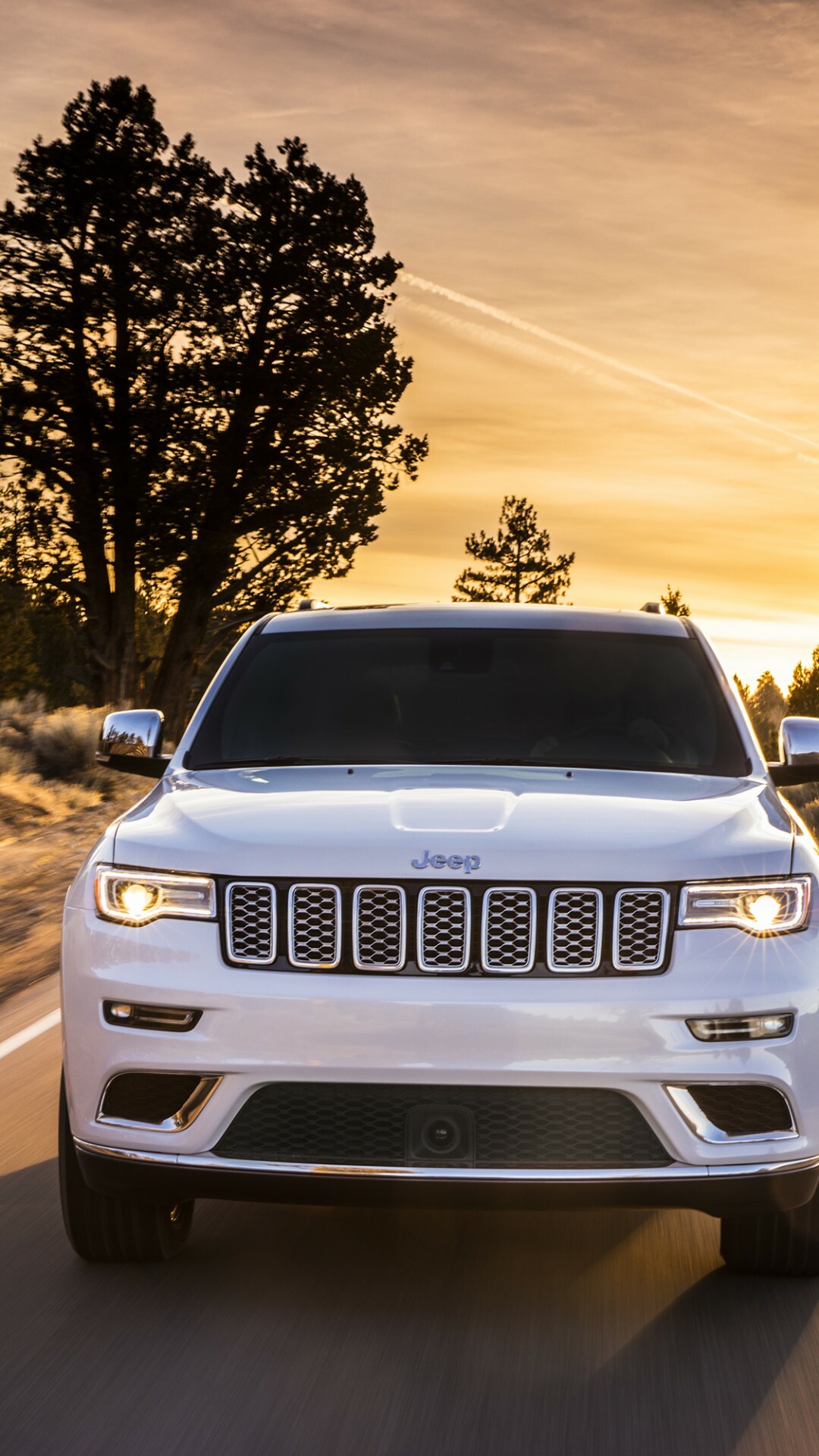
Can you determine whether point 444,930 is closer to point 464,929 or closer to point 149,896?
point 464,929

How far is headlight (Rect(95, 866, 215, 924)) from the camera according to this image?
4184 millimetres

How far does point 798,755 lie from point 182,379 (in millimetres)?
28423

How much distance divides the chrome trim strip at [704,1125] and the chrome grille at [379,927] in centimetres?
69

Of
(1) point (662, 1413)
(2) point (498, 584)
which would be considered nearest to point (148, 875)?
(1) point (662, 1413)

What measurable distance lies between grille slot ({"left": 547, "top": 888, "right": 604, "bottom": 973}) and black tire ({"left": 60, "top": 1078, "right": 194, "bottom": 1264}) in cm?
127

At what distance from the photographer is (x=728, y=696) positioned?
566 cm

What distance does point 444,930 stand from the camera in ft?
13.3

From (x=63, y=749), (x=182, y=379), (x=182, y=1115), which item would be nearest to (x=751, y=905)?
(x=182, y=1115)

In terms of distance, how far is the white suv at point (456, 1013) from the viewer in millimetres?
3988

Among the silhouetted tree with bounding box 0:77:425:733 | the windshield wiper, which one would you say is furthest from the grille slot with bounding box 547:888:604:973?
the silhouetted tree with bounding box 0:77:425:733

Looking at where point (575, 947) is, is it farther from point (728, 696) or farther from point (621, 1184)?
point (728, 696)

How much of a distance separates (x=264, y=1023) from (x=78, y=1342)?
0.87 metres

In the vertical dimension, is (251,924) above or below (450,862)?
below

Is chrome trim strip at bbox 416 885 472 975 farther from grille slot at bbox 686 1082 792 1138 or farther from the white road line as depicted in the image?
the white road line
